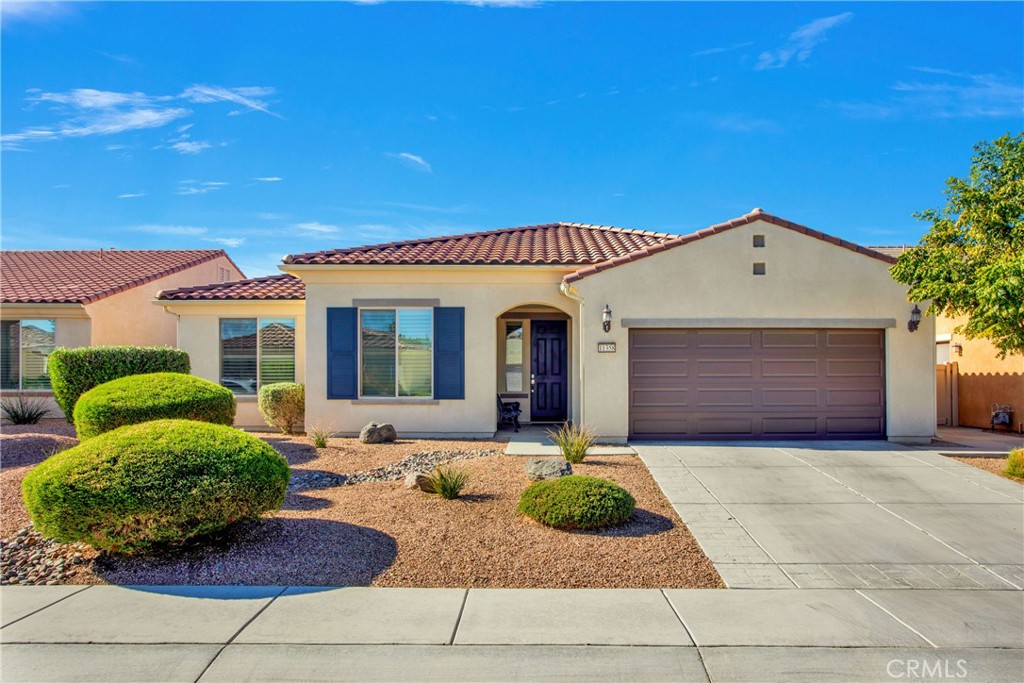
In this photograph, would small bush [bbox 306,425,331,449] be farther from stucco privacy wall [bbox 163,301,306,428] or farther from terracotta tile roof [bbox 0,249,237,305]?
terracotta tile roof [bbox 0,249,237,305]

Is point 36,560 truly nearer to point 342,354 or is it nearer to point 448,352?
point 342,354

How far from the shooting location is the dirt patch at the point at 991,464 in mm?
8891

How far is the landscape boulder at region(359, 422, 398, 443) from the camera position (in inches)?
447

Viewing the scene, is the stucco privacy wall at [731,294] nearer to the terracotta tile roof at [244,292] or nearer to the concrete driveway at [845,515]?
the concrete driveway at [845,515]

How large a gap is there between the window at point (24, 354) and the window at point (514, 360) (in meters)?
11.4

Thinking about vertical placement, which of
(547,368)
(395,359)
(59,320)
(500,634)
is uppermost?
(59,320)

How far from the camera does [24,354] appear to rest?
48.9 feet

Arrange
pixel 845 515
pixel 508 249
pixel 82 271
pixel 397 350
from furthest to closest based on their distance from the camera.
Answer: pixel 82 271 < pixel 508 249 < pixel 397 350 < pixel 845 515

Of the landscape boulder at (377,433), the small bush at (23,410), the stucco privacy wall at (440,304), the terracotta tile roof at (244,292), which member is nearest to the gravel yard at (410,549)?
the landscape boulder at (377,433)

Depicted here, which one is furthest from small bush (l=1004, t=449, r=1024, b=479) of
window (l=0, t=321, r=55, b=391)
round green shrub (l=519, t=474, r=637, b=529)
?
window (l=0, t=321, r=55, b=391)

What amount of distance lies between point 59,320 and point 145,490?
1272 centimetres

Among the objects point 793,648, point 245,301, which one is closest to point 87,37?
point 245,301

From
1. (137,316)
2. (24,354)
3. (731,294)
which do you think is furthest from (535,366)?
(24,354)

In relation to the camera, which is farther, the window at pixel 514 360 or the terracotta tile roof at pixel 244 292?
the window at pixel 514 360
